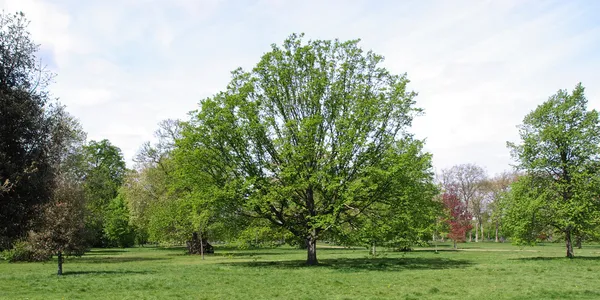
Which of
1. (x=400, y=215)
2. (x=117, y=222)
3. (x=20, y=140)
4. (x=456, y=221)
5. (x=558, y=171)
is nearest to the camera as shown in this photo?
(x=20, y=140)

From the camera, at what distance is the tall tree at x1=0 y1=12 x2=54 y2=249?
1320 centimetres

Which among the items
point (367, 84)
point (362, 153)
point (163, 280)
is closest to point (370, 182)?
point (362, 153)

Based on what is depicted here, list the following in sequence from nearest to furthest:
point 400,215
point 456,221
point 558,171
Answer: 1. point 400,215
2. point 558,171
3. point 456,221

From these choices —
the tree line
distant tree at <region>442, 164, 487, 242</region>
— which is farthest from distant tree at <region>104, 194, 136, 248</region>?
distant tree at <region>442, 164, 487, 242</region>

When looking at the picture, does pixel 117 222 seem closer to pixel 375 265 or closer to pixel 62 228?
pixel 62 228

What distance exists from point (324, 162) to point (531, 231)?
1750cm

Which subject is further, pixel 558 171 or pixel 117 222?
pixel 117 222

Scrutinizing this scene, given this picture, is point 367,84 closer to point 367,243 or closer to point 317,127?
point 317,127

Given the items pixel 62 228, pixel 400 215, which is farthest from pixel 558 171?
pixel 62 228

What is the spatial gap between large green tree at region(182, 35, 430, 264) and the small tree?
25.1 ft

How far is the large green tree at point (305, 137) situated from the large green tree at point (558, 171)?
35.6 feet

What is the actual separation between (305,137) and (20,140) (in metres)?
16.3

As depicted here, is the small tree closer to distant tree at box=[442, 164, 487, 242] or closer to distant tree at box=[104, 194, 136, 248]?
distant tree at box=[104, 194, 136, 248]

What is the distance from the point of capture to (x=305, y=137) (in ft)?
89.8
